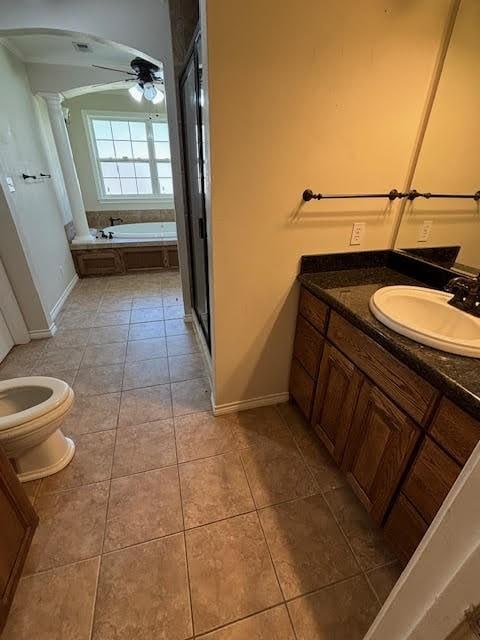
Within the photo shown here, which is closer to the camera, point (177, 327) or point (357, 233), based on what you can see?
point (357, 233)

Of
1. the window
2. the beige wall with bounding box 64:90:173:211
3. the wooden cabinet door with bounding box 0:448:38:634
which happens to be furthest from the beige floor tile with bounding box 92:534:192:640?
the beige wall with bounding box 64:90:173:211

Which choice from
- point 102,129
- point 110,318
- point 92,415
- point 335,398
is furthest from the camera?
point 102,129

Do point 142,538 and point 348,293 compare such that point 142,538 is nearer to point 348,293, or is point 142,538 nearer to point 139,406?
point 139,406

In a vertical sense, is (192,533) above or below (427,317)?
below

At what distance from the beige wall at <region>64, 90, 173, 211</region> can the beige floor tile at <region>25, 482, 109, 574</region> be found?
15.8 ft

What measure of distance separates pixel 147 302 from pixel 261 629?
2884 mm

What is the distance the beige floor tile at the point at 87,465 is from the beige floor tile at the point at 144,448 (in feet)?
0.15

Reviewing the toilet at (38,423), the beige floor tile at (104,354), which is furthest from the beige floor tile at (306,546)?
the beige floor tile at (104,354)

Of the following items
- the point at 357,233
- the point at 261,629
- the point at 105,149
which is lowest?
the point at 261,629

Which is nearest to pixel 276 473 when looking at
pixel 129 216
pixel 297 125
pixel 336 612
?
pixel 336 612

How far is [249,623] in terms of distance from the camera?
102cm

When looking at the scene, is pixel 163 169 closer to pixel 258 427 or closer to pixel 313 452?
pixel 258 427

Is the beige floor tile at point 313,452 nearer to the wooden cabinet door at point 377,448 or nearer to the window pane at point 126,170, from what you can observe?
the wooden cabinet door at point 377,448

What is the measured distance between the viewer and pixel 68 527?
1.27m
